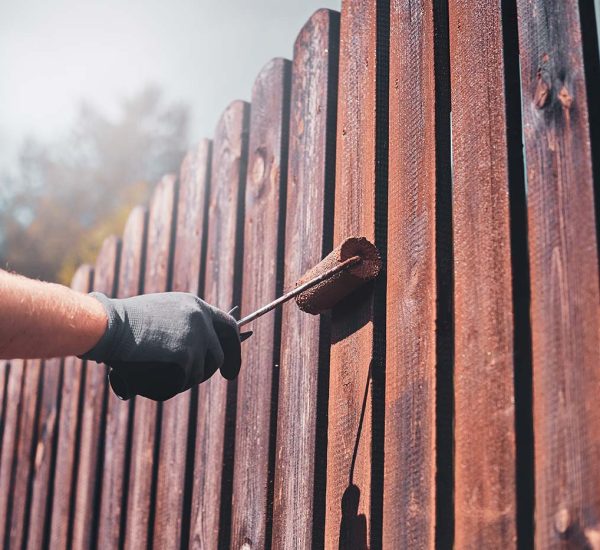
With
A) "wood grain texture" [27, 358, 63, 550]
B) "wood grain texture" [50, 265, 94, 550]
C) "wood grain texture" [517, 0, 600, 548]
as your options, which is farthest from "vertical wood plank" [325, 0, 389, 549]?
"wood grain texture" [27, 358, 63, 550]

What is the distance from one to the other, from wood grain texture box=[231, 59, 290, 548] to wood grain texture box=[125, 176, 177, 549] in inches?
26.0

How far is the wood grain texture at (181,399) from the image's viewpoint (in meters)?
2.88

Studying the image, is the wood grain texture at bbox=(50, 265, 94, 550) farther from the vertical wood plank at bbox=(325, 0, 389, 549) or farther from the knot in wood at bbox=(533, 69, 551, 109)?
the knot in wood at bbox=(533, 69, 551, 109)

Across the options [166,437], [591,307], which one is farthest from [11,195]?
[591,307]

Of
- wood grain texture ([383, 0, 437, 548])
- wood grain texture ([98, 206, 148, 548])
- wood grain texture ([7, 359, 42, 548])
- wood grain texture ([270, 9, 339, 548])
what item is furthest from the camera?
wood grain texture ([7, 359, 42, 548])

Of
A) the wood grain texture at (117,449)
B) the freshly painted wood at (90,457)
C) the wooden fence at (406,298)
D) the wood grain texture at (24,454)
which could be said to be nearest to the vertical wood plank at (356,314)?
the wooden fence at (406,298)

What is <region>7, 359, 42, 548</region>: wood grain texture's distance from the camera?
4.36 m

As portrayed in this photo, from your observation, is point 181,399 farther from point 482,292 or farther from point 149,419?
point 482,292

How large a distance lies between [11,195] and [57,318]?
26787 mm

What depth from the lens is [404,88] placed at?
205cm

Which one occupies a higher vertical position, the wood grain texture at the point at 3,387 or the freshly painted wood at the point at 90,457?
the wood grain texture at the point at 3,387

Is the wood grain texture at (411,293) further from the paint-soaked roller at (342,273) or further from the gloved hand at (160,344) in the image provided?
the gloved hand at (160,344)

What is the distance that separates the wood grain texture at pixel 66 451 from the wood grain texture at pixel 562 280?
285 centimetres

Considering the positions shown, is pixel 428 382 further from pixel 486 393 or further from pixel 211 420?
pixel 211 420
